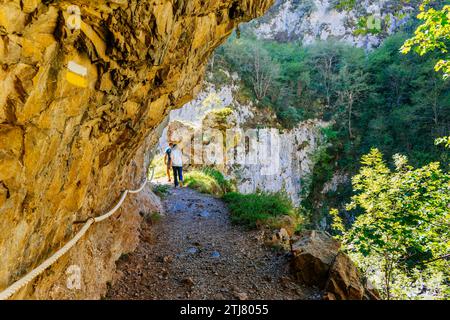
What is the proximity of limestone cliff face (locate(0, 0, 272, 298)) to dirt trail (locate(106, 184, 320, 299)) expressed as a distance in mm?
588

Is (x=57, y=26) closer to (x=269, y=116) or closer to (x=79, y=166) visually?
(x=79, y=166)

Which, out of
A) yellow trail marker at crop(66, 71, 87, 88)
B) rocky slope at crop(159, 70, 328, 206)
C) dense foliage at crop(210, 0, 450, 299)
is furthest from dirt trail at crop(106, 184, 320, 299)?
dense foliage at crop(210, 0, 450, 299)

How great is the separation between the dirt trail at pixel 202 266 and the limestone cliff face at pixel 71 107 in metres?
0.59

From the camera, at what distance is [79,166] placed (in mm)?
2504

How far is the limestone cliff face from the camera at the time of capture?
1574 millimetres

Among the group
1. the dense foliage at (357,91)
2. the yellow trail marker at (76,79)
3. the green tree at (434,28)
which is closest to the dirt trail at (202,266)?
the yellow trail marker at (76,79)

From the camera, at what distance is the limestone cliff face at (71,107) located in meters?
1.57

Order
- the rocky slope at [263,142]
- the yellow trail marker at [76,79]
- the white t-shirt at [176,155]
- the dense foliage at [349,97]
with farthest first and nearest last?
1. the dense foliage at [349,97]
2. the rocky slope at [263,142]
3. the white t-shirt at [176,155]
4. the yellow trail marker at [76,79]

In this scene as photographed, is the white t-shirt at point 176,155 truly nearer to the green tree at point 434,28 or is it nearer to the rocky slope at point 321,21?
the green tree at point 434,28

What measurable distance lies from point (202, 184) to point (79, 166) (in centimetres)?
732

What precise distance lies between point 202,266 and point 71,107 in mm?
3251

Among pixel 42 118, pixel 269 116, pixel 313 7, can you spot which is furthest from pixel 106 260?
pixel 313 7

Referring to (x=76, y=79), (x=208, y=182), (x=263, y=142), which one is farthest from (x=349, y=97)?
(x=76, y=79)

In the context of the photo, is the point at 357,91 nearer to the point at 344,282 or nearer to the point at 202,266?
the point at 344,282
